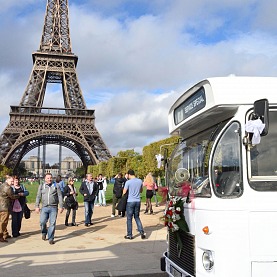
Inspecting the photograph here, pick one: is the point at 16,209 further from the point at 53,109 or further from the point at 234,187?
the point at 53,109

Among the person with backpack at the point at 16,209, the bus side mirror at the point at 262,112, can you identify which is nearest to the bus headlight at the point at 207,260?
the bus side mirror at the point at 262,112

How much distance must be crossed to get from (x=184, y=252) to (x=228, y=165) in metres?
1.31

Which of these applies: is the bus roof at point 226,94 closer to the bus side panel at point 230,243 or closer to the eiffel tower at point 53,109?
the bus side panel at point 230,243

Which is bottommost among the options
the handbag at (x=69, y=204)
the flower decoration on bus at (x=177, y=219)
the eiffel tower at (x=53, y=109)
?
the handbag at (x=69, y=204)

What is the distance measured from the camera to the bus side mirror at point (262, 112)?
3.70 metres

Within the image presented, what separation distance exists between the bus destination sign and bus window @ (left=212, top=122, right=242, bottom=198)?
2.02ft

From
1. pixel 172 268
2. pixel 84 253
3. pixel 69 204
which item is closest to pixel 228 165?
pixel 172 268

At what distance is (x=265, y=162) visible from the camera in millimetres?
4105

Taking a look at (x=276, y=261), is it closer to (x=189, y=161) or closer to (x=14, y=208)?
(x=189, y=161)

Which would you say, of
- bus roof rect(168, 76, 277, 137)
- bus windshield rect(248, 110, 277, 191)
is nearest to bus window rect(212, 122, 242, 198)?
bus windshield rect(248, 110, 277, 191)

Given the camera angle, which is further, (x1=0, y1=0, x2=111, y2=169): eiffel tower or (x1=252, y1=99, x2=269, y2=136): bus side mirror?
(x1=0, y1=0, x2=111, y2=169): eiffel tower

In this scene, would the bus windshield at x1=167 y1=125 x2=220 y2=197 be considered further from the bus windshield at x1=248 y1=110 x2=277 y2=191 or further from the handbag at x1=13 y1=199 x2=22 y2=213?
the handbag at x1=13 y1=199 x2=22 y2=213

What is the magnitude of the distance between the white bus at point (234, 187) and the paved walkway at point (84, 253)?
134 centimetres

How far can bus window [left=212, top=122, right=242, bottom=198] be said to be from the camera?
13.3 ft
